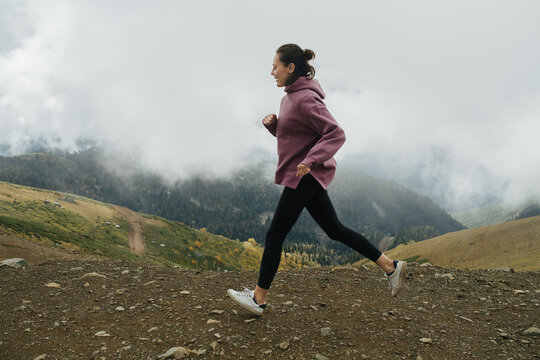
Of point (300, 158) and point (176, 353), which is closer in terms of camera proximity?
point (176, 353)

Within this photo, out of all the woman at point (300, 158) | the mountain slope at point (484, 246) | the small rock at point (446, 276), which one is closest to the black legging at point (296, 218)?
the woman at point (300, 158)

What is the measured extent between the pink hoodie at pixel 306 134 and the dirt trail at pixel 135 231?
120 meters

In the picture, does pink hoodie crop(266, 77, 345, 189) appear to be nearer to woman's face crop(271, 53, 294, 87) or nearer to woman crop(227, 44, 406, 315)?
woman crop(227, 44, 406, 315)

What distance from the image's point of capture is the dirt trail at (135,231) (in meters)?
125

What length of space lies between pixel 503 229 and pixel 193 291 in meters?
113

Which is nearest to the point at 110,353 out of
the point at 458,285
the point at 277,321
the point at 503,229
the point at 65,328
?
the point at 65,328

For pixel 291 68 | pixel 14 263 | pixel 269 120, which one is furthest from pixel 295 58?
pixel 14 263

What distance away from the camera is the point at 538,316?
6.74m

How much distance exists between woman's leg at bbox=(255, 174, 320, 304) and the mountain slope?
2974 inches

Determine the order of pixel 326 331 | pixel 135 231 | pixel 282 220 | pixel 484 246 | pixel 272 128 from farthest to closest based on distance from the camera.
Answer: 1. pixel 135 231
2. pixel 484 246
3. pixel 272 128
4. pixel 282 220
5. pixel 326 331

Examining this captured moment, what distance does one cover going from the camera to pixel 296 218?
573cm

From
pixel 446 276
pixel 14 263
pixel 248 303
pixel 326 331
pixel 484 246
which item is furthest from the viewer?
pixel 484 246

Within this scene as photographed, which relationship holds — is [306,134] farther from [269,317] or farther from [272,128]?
[269,317]

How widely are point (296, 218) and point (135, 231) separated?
160754mm
